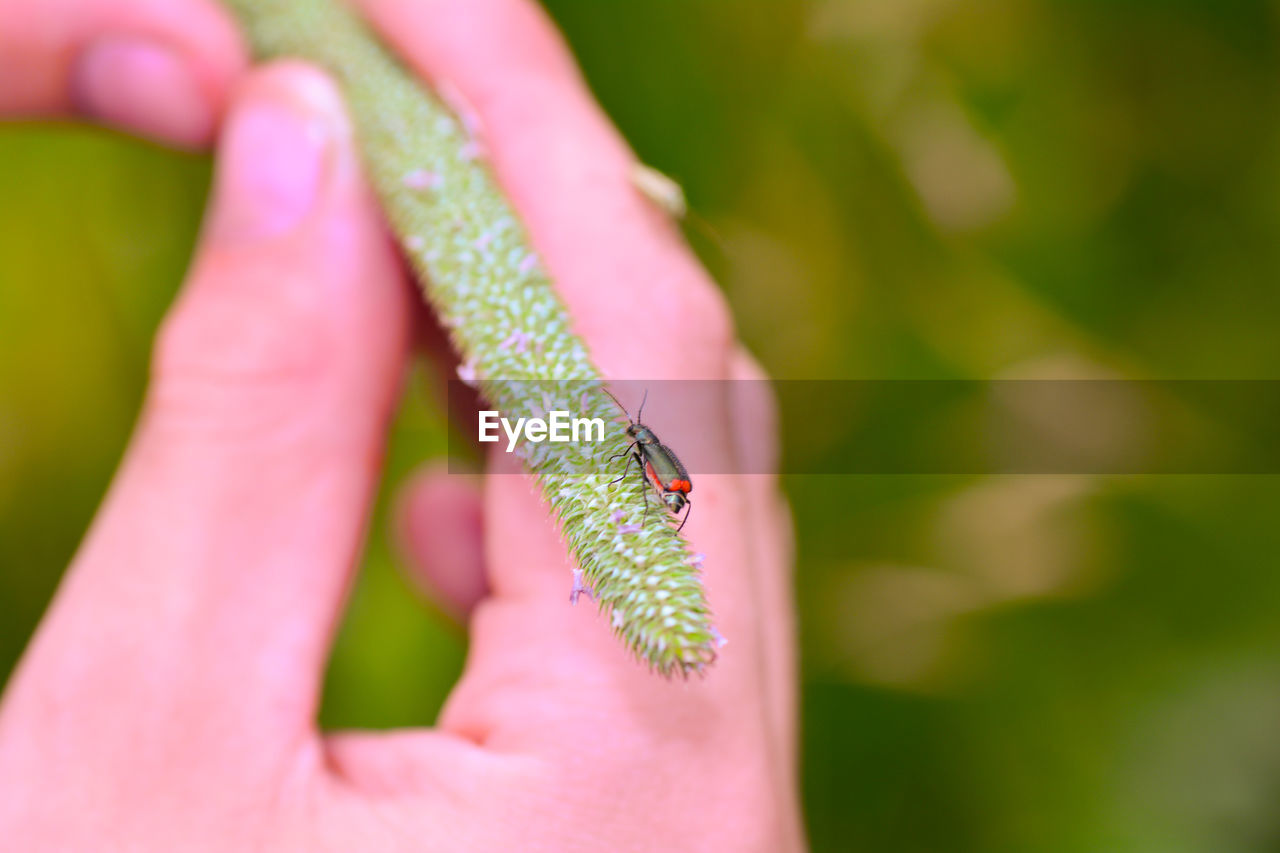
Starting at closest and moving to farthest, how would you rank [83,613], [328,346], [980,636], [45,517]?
1. [83,613]
2. [328,346]
3. [980,636]
4. [45,517]

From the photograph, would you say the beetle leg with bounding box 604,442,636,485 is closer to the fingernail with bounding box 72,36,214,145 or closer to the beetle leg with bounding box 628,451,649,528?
the beetle leg with bounding box 628,451,649,528

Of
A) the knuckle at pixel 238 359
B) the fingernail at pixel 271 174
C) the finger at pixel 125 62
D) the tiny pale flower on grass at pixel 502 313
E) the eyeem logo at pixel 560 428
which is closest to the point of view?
the tiny pale flower on grass at pixel 502 313

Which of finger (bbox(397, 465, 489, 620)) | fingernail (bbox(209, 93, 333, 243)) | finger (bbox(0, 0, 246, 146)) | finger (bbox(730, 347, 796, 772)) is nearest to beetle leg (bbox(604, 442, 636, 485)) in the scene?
finger (bbox(730, 347, 796, 772))

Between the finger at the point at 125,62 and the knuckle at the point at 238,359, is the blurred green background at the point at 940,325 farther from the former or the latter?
the knuckle at the point at 238,359

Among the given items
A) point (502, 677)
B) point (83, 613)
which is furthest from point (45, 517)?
point (502, 677)

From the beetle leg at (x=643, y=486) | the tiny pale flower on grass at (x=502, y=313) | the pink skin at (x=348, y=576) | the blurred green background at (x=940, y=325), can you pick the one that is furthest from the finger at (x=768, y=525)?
the beetle leg at (x=643, y=486)

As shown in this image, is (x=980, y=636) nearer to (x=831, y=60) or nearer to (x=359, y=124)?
(x=831, y=60)
